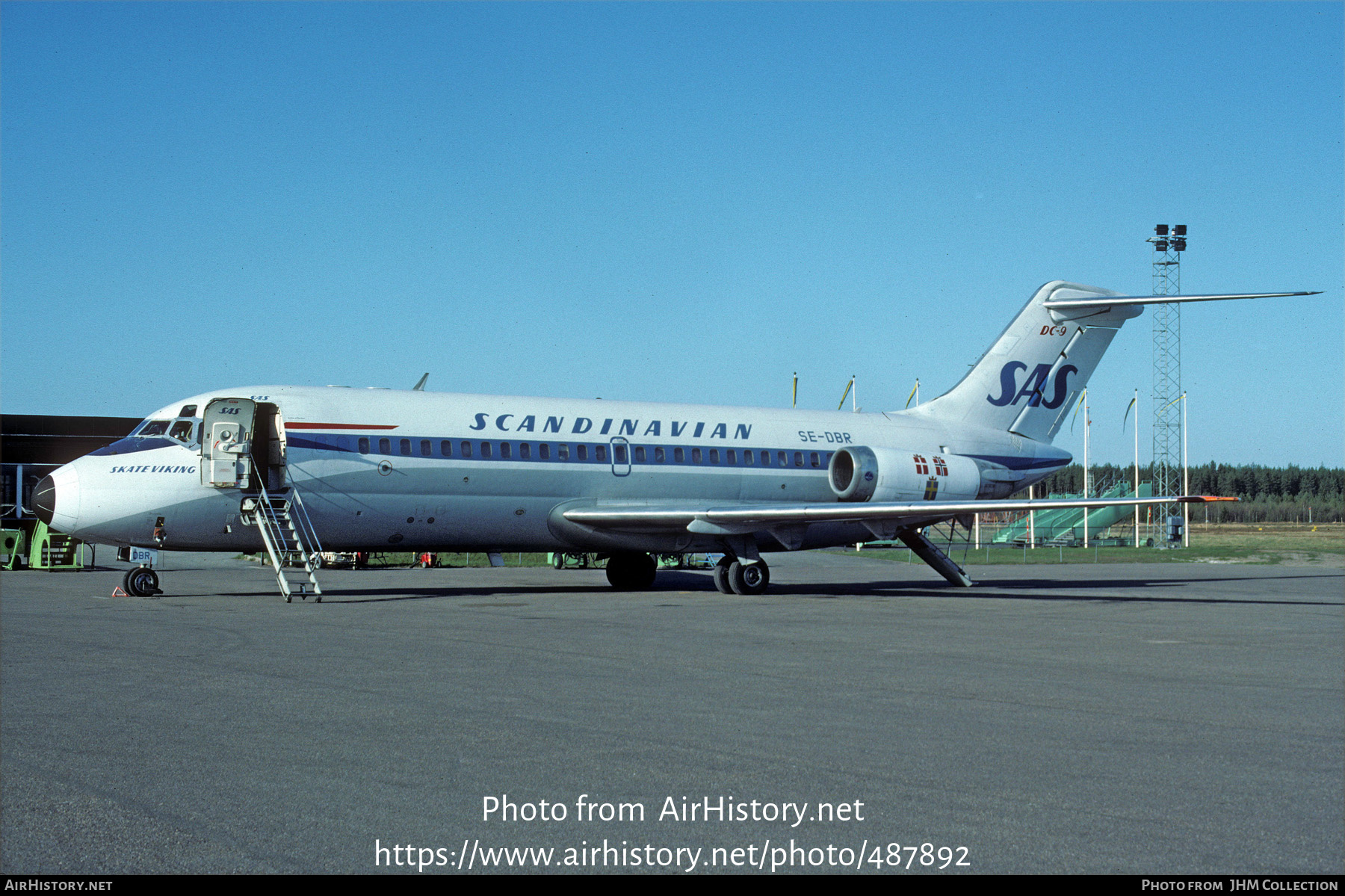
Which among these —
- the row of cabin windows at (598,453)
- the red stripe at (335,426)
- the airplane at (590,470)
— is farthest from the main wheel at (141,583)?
the row of cabin windows at (598,453)

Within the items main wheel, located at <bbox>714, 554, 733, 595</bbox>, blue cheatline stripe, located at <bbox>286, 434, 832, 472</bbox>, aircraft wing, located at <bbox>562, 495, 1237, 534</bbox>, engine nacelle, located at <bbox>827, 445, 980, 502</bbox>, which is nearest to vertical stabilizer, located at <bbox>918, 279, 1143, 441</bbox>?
engine nacelle, located at <bbox>827, 445, 980, 502</bbox>

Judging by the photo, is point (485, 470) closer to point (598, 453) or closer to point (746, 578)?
point (598, 453)

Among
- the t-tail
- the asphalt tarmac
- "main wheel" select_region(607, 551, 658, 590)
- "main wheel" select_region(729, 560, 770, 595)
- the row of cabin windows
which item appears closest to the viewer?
the asphalt tarmac

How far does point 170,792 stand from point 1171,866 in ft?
15.7

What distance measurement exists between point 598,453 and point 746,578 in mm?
4005

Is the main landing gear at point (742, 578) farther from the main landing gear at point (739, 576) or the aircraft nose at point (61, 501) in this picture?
Result: the aircraft nose at point (61, 501)

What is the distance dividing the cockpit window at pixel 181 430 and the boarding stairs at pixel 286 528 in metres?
1.63

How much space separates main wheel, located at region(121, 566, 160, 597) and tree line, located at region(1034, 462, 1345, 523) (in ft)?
420

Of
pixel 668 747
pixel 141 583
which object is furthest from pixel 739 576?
pixel 668 747

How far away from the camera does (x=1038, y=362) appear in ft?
98.3

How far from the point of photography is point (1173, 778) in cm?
671

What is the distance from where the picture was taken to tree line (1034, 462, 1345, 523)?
149000mm

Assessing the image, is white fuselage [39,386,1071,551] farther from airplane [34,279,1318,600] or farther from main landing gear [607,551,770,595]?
main landing gear [607,551,770,595]

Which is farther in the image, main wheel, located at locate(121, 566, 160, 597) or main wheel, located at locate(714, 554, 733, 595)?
main wheel, located at locate(714, 554, 733, 595)
